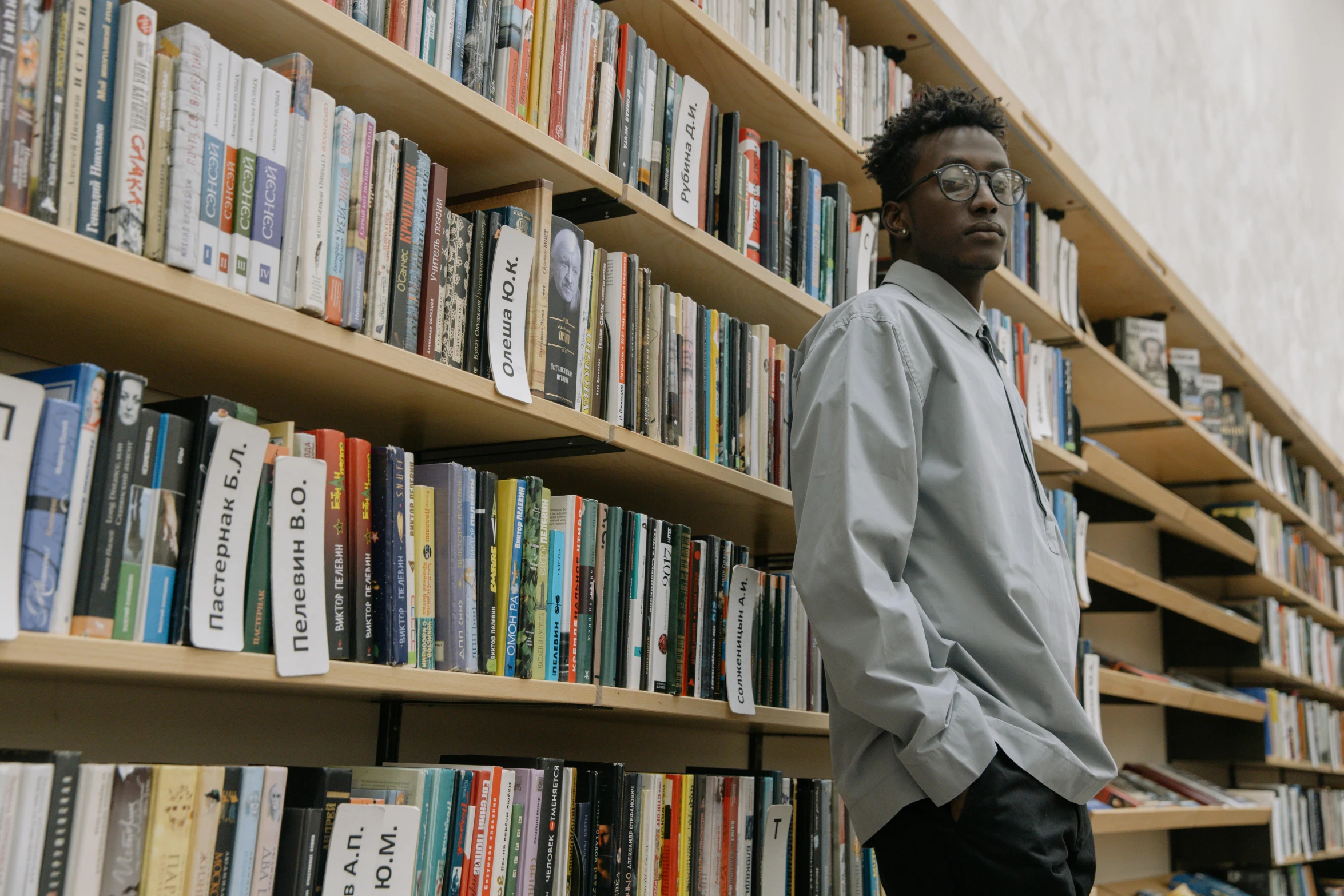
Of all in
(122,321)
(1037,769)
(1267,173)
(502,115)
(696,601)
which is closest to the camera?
(122,321)

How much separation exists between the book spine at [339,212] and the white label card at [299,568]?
0.17 metres

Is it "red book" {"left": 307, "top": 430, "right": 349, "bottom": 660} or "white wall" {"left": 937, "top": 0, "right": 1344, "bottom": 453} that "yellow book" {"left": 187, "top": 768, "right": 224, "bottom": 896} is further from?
"white wall" {"left": 937, "top": 0, "right": 1344, "bottom": 453}

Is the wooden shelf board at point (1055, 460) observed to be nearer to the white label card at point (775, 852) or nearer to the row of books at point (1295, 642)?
the white label card at point (775, 852)

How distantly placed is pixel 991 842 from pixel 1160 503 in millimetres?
2580

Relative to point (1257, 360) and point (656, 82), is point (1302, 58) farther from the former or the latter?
point (656, 82)

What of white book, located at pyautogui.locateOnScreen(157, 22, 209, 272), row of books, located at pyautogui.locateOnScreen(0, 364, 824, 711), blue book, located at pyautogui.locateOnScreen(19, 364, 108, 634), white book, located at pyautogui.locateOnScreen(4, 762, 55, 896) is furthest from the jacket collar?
white book, located at pyautogui.locateOnScreen(4, 762, 55, 896)

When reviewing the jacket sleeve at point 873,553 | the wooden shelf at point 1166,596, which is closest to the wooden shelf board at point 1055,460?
the wooden shelf at point 1166,596

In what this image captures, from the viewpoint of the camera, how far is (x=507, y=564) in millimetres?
1336

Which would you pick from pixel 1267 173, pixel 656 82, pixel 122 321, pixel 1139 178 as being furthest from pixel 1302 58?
pixel 122 321

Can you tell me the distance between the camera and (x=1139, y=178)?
434 cm

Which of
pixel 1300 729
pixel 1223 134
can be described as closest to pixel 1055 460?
pixel 1300 729

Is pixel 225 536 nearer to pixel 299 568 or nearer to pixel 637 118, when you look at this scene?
pixel 299 568

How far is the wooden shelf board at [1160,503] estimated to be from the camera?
10.1 ft

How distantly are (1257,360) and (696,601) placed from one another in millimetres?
4646
